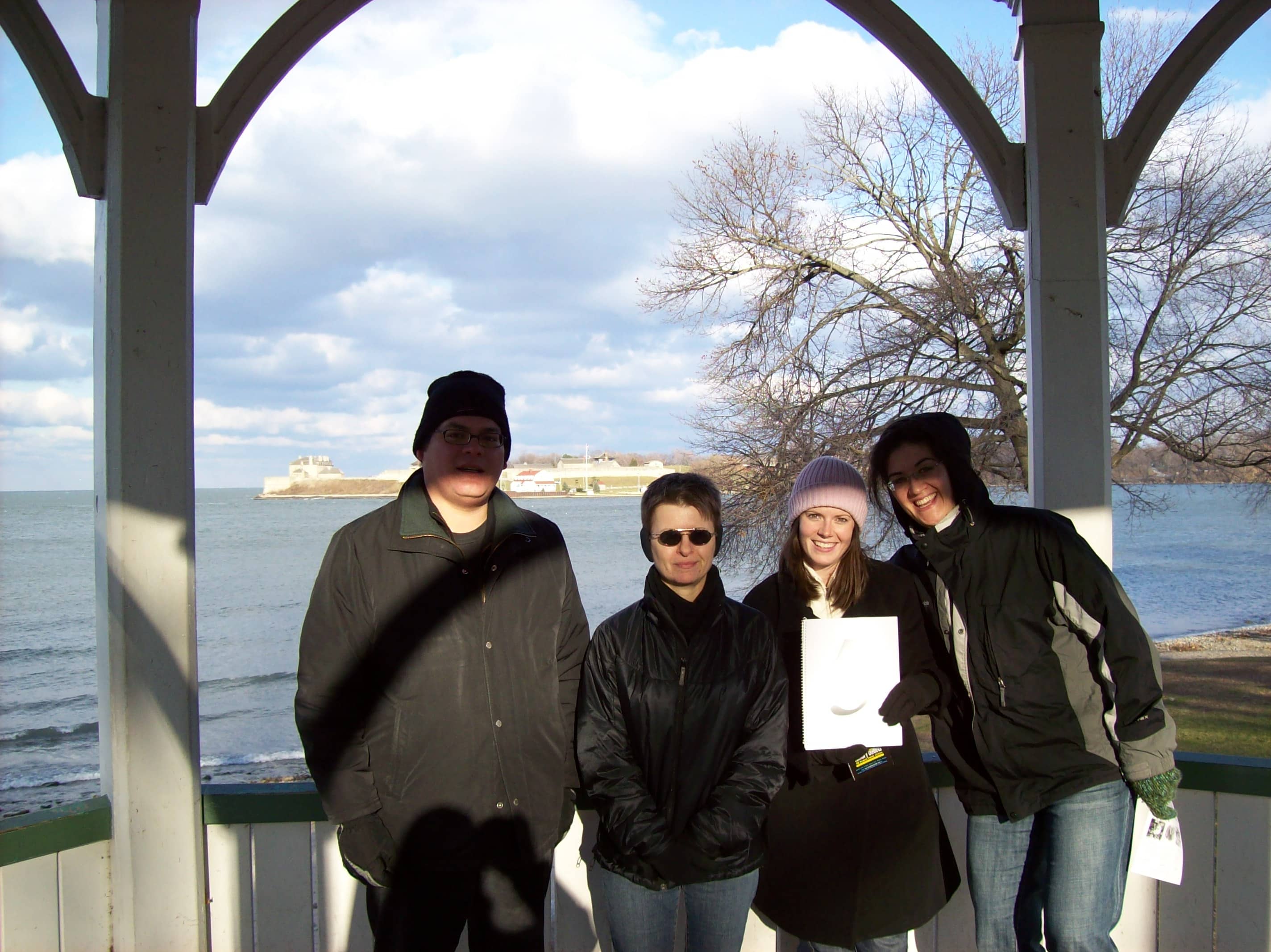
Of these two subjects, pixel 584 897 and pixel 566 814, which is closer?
pixel 566 814

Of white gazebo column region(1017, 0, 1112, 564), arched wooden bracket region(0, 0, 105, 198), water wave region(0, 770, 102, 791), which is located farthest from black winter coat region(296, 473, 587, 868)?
water wave region(0, 770, 102, 791)

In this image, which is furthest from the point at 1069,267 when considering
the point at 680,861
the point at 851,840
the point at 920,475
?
the point at 680,861

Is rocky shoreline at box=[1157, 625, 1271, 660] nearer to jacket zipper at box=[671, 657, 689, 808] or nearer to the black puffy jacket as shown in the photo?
the black puffy jacket

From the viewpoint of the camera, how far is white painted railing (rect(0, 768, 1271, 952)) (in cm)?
263

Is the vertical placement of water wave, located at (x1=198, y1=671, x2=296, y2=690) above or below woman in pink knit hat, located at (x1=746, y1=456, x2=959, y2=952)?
below

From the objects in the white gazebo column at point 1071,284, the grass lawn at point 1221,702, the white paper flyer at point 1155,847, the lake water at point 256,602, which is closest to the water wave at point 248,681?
the lake water at point 256,602

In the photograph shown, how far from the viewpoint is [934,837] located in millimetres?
2252

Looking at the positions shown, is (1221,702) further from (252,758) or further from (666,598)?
(252,758)

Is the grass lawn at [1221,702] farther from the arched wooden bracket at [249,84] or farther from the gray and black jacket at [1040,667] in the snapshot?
the arched wooden bracket at [249,84]

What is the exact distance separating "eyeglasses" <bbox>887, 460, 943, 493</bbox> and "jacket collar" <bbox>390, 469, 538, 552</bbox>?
37.8 inches

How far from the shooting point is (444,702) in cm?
214

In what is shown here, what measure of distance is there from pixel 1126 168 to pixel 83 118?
3075 millimetres

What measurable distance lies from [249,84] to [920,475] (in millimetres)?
2209

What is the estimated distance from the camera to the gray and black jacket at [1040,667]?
7.00ft
